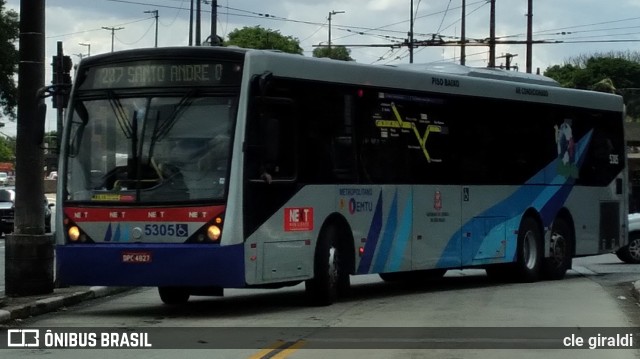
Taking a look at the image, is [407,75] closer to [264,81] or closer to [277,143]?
[277,143]

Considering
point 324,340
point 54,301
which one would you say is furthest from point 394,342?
point 54,301

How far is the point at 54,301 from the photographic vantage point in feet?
49.8

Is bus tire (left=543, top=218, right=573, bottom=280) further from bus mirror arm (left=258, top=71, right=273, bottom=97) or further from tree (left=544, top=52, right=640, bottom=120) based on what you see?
tree (left=544, top=52, right=640, bottom=120)

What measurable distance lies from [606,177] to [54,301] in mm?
11715

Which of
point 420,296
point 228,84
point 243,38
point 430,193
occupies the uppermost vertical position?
point 243,38

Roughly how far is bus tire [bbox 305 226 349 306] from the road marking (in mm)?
3348

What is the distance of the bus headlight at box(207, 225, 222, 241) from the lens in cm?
1362

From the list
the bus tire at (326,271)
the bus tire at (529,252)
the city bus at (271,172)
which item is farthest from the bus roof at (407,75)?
the bus tire at (529,252)

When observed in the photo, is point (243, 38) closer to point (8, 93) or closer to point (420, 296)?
point (8, 93)

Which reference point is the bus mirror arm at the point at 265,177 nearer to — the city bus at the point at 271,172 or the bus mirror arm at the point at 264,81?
the city bus at the point at 271,172

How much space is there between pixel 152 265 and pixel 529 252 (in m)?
8.90

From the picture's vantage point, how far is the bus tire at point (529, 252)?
20156 mm

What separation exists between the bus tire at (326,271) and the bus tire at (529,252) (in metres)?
5.40

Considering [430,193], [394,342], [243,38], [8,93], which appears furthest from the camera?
[243,38]
